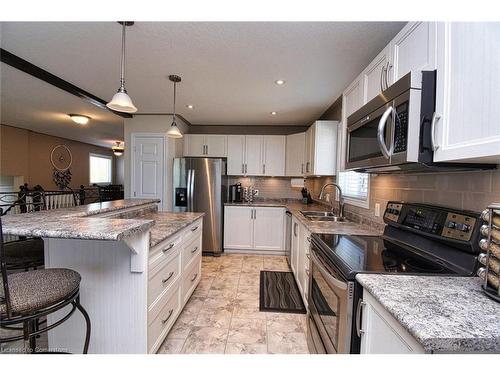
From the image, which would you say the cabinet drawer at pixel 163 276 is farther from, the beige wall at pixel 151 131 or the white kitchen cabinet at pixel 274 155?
the white kitchen cabinet at pixel 274 155

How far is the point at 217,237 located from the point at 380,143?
3.19 m

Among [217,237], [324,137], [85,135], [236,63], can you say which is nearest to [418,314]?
[236,63]

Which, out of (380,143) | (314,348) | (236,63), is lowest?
(314,348)

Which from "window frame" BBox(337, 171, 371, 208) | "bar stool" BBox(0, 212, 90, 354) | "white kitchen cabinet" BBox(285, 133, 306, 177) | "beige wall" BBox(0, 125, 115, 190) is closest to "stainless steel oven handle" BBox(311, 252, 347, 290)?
"window frame" BBox(337, 171, 371, 208)

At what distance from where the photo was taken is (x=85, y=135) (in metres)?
6.48

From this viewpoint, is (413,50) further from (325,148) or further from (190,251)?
(190,251)

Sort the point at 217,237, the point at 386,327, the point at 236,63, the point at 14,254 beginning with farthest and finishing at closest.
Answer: the point at 217,237 < the point at 236,63 < the point at 14,254 < the point at 386,327

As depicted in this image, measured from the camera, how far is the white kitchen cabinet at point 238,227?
405 cm

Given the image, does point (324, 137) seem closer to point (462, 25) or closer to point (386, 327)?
point (462, 25)

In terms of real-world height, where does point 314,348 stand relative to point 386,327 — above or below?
below

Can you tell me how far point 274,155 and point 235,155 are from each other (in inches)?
28.1

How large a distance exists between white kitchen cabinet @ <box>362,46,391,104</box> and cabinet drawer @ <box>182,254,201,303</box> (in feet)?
6.98

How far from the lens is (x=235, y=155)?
14.3ft

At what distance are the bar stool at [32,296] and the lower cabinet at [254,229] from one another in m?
2.92
